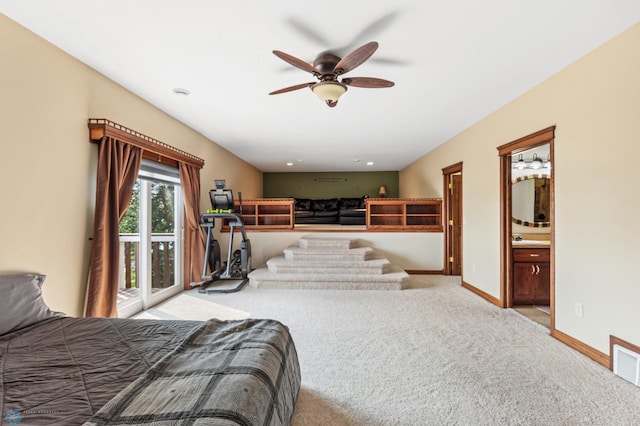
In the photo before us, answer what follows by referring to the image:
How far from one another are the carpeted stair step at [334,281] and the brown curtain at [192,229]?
3.10 feet

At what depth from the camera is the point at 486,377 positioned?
6.93ft

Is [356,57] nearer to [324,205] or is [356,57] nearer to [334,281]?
[334,281]

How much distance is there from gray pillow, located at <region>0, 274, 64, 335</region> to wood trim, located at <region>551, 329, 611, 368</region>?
4228 millimetres

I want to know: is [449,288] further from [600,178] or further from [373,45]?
[373,45]

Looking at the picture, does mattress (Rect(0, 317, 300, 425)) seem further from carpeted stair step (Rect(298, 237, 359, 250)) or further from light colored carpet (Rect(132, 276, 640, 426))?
carpeted stair step (Rect(298, 237, 359, 250))

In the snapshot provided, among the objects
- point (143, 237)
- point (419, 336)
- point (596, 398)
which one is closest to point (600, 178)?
point (596, 398)

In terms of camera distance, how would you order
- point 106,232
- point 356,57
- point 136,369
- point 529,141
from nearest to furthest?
point 136,369 < point 356,57 < point 106,232 < point 529,141

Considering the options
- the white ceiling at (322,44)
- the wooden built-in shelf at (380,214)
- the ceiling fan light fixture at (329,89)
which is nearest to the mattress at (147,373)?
the ceiling fan light fixture at (329,89)

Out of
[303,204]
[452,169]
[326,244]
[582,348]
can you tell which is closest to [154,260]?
[326,244]

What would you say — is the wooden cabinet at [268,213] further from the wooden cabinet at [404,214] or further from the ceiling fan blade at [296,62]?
the ceiling fan blade at [296,62]

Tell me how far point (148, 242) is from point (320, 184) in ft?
22.8

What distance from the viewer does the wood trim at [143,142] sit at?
2658 mm

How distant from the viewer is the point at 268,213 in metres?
6.39

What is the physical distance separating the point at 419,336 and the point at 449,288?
2.12m
